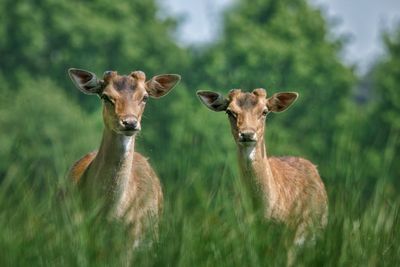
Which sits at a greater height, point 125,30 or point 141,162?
point 125,30

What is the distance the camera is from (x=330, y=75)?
6481 centimetres

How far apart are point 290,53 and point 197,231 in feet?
184

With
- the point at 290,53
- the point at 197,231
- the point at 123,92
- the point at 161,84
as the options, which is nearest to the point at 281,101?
the point at 161,84

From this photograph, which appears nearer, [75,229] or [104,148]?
[75,229]

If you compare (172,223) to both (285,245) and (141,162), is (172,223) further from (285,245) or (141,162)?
(141,162)

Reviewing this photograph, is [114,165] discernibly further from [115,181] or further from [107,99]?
[107,99]

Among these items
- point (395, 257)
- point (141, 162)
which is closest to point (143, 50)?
point (141, 162)

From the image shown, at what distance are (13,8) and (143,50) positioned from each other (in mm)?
6673

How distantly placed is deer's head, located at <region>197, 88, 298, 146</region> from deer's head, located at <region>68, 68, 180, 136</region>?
2.42 feet

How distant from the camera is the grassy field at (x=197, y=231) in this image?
731 cm

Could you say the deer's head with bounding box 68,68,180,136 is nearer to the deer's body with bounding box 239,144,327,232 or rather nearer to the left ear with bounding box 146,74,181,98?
the left ear with bounding box 146,74,181,98

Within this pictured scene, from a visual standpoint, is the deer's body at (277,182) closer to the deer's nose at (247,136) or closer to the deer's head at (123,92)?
the deer's nose at (247,136)

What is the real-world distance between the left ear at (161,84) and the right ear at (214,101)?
3.15ft

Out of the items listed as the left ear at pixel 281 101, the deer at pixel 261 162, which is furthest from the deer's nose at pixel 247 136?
the left ear at pixel 281 101
